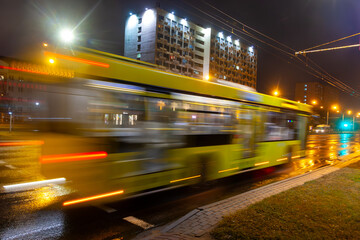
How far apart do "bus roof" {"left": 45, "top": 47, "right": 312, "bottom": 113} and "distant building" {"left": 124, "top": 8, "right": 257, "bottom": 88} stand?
196ft

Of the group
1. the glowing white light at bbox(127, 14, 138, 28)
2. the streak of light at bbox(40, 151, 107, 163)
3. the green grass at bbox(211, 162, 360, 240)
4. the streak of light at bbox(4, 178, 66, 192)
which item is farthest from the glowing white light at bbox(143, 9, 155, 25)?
the streak of light at bbox(40, 151, 107, 163)

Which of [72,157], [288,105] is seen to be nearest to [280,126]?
[288,105]

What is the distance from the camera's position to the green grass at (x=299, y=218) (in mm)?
4031

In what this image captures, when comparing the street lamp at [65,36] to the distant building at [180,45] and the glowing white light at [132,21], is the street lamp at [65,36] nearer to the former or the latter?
the distant building at [180,45]

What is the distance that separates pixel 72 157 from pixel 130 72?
6.71ft

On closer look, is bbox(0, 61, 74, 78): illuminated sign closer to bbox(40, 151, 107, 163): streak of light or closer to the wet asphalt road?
bbox(40, 151, 107, 163): streak of light

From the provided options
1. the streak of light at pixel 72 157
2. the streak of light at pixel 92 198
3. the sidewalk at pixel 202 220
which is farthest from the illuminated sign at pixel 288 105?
the streak of light at pixel 72 157

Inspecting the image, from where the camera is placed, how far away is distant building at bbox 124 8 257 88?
7356 centimetres

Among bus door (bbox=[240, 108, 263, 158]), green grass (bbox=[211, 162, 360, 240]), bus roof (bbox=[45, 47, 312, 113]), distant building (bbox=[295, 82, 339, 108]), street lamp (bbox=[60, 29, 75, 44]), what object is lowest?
green grass (bbox=[211, 162, 360, 240])

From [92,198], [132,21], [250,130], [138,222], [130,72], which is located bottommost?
[138,222]

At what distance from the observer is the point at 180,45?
80.4 meters

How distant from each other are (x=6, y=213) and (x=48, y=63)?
326 centimetres

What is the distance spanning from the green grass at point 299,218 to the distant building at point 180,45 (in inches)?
2407

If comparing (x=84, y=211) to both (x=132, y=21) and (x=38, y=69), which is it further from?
(x=132, y=21)
